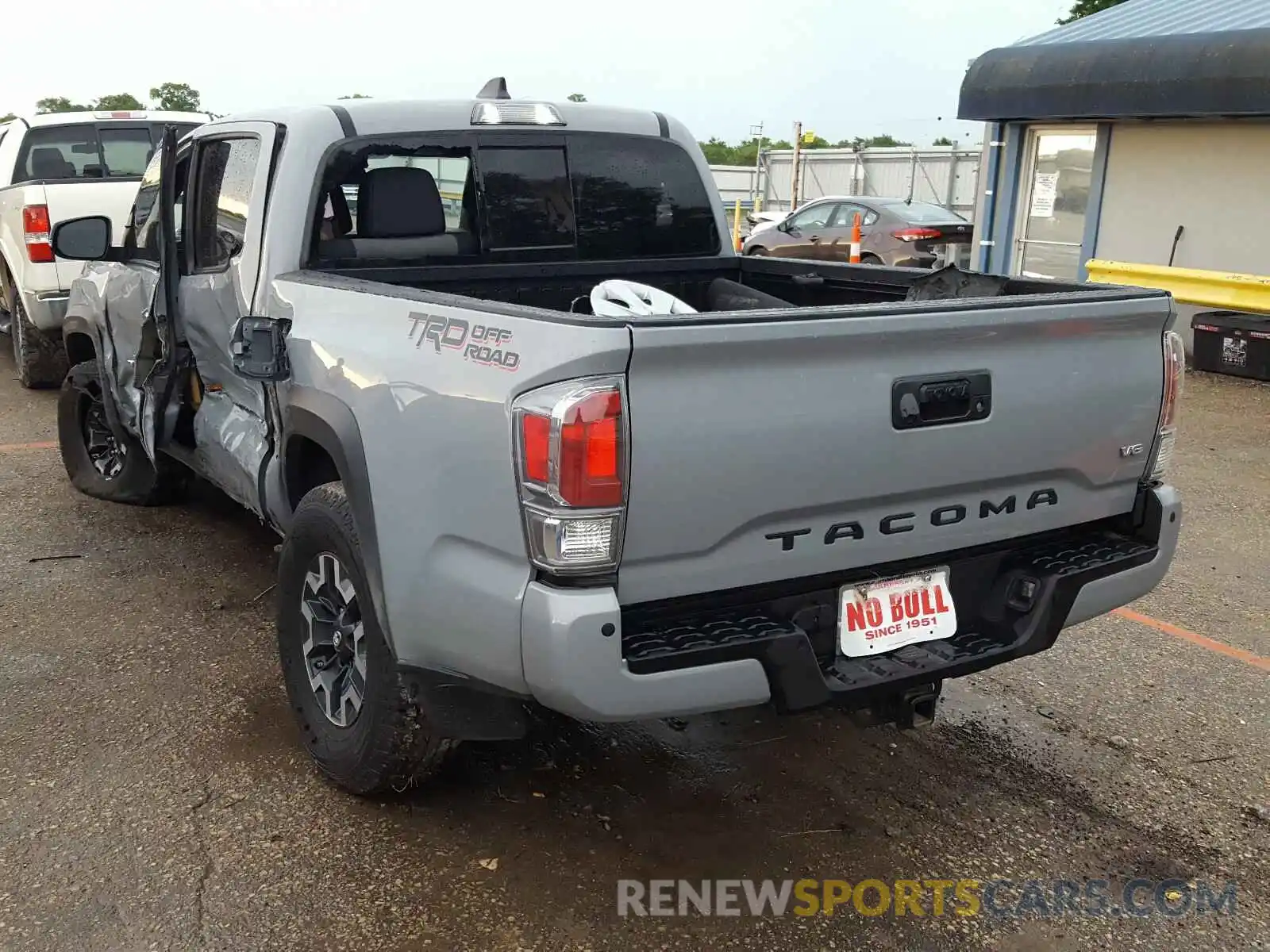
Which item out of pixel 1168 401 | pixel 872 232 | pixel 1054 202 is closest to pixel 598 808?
pixel 1168 401

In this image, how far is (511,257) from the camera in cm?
418

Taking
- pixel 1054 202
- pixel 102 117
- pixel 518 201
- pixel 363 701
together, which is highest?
pixel 102 117

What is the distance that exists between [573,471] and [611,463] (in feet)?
0.26

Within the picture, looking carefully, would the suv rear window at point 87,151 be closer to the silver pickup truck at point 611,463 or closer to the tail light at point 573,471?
the silver pickup truck at point 611,463

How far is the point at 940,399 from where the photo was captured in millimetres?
2686

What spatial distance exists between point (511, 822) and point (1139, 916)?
1.65 metres

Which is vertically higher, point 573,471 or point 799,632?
point 573,471

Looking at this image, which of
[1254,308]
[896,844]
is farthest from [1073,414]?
[1254,308]

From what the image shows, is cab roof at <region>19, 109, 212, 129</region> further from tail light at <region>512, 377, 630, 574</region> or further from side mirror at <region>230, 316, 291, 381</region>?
tail light at <region>512, 377, 630, 574</region>

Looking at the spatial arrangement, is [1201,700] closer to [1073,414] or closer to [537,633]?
A: [1073,414]

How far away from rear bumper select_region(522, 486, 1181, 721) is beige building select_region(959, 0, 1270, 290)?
9042 millimetres

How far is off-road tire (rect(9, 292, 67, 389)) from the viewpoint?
8.78 metres

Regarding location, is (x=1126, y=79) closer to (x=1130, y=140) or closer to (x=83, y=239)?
(x=1130, y=140)

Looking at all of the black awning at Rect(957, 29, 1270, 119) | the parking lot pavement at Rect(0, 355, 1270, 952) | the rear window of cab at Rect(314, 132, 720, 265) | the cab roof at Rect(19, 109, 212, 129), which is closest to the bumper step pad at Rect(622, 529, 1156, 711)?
the parking lot pavement at Rect(0, 355, 1270, 952)
